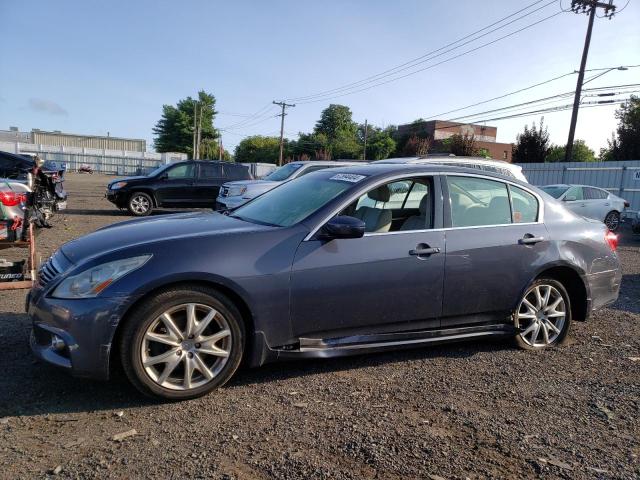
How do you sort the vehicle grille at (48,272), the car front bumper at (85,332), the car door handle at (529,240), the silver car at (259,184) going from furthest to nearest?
1. the silver car at (259,184)
2. the car door handle at (529,240)
3. the vehicle grille at (48,272)
4. the car front bumper at (85,332)

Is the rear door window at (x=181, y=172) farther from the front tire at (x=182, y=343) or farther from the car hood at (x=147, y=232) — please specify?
the front tire at (x=182, y=343)

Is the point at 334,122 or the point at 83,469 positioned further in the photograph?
the point at 334,122

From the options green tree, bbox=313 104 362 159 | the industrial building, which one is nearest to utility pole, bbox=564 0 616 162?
green tree, bbox=313 104 362 159

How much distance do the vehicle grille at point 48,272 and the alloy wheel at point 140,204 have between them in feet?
39.2

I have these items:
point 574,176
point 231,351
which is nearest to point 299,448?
point 231,351

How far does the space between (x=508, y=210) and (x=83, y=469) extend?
374cm

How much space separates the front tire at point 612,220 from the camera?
15789mm

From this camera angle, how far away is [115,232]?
3857 mm

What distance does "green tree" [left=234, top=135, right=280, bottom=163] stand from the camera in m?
89.6

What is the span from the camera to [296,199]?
14.0 ft

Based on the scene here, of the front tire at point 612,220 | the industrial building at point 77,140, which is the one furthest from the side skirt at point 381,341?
the industrial building at point 77,140

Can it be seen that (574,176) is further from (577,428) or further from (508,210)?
(577,428)

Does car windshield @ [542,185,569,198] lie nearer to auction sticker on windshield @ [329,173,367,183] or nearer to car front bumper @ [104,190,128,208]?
auction sticker on windshield @ [329,173,367,183]

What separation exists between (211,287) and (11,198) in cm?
384
